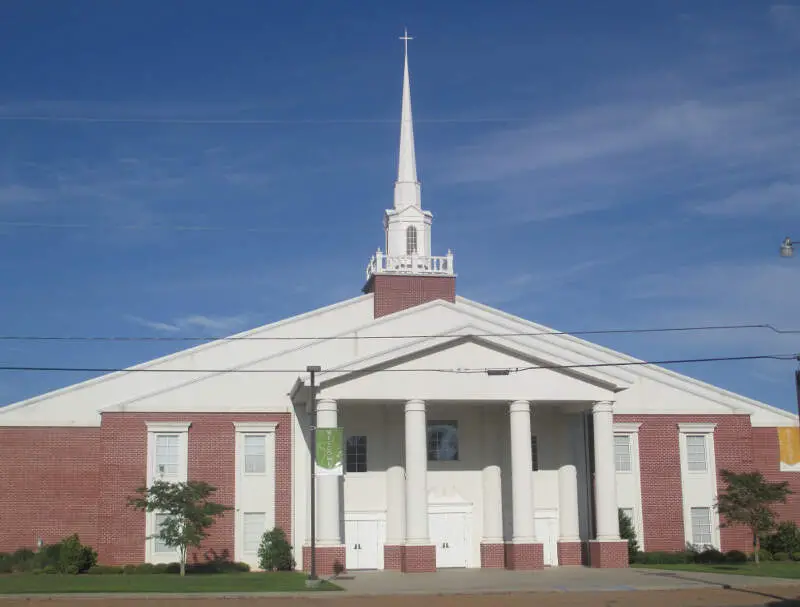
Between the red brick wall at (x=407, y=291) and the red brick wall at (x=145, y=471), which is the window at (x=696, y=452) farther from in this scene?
the red brick wall at (x=145, y=471)

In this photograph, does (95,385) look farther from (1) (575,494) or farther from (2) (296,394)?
(1) (575,494)

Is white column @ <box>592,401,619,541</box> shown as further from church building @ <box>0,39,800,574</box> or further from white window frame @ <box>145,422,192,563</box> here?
white window frame @ <box>145,422,192,563</box>

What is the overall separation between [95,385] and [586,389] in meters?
23.9

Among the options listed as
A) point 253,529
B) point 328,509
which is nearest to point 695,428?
point 328,509

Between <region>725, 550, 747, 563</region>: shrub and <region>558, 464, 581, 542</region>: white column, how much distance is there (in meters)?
7.35

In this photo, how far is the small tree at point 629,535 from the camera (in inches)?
1871

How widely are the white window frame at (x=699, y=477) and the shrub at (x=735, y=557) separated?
91 cm

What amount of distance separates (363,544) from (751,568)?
15.7 metres

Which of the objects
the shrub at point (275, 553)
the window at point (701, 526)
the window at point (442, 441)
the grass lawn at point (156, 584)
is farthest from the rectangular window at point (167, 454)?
the window at point (701, 526)

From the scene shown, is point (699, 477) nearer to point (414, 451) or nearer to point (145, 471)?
point (414, 451)

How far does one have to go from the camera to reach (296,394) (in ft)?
149

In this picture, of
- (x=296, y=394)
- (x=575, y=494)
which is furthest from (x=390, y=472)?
(x=575, y=494)

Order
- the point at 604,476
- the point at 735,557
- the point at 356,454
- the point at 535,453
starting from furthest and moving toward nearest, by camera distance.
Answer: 1. the point at 735,557
2. the point at 535,453
3. the point at 356,454
4. the point at 604,476

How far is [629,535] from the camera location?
47.8 metres
